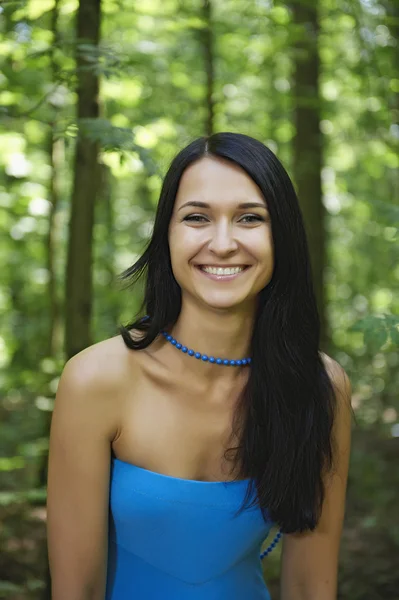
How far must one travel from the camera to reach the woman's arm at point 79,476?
2352 mm

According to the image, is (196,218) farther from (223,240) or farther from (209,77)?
(209,77)

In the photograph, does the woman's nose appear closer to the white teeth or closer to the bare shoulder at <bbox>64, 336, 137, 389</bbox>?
the white teeth

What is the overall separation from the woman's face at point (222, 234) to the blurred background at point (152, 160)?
0.68 m

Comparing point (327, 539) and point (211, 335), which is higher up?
point (211, 335)

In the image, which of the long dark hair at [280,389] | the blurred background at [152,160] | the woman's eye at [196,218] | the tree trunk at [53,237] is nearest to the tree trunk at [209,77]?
the blurred background at [152,160]

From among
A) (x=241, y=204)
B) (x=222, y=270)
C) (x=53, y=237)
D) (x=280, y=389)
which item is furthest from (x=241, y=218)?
(x=53, y=237)

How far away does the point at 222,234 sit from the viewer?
228cm

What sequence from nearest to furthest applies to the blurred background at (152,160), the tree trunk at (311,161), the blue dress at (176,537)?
the blue dress at (176,537) → the blurred background at (152,160) → the tree trunk at (311,161)

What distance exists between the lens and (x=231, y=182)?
2.31m

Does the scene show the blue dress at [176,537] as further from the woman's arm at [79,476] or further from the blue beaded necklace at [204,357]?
the blue beaded necklace at [204,357]

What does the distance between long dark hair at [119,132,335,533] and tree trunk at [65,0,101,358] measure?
131 centimetres

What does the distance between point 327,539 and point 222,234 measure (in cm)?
110

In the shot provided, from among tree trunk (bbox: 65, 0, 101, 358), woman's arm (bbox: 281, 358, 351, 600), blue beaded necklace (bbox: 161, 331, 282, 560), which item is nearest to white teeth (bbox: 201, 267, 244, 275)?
blue beaded necklace (bbox: 161, 331, 282, 560)

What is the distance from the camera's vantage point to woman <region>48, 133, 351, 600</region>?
2334 millimetres
